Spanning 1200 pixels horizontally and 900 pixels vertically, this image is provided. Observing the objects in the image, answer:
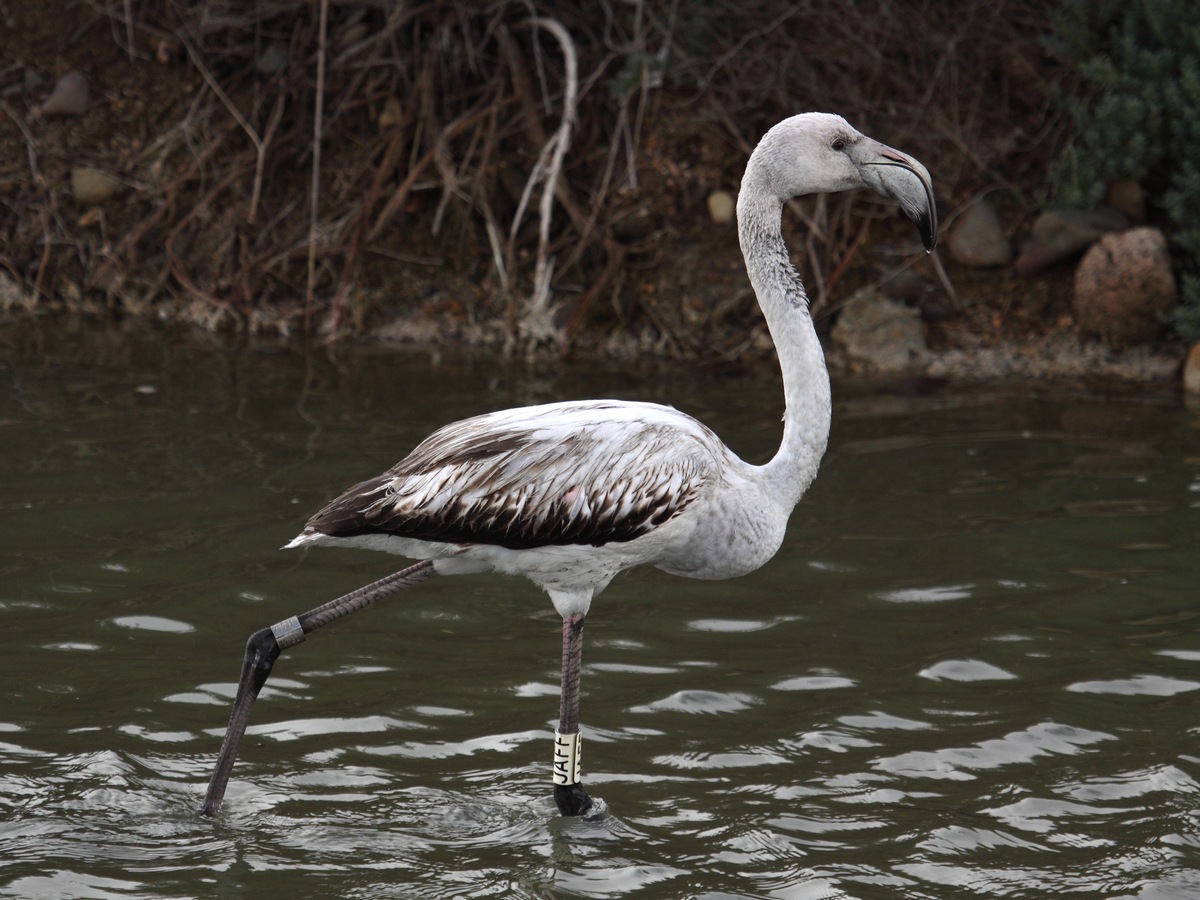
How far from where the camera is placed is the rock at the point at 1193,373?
9.09 metres

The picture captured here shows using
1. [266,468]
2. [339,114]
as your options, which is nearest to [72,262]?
[339,114]

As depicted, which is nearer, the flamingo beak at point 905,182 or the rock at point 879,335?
the flamingo beak at point 905,182

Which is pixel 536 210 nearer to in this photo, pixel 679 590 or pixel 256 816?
pixel 679 590

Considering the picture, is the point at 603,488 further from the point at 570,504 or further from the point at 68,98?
the point at 68,98

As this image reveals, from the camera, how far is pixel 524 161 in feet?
35.1

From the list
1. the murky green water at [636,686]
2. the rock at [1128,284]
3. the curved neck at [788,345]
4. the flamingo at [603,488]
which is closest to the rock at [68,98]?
the murky green water at [636,686]

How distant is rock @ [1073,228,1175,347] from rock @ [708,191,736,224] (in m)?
2.37

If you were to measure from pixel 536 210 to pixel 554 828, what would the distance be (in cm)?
681

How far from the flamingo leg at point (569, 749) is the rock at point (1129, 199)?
668 centimetres

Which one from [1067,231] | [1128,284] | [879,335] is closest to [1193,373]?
[1128,284]

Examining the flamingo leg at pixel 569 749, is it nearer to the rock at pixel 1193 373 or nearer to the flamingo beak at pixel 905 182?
the flamingo beak at pixel 905 182

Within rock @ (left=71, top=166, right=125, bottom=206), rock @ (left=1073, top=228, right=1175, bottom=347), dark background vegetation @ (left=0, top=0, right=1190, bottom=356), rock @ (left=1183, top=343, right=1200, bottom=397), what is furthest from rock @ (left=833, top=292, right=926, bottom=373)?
rock @ (left=71, top=166, right=125, bottom=206)

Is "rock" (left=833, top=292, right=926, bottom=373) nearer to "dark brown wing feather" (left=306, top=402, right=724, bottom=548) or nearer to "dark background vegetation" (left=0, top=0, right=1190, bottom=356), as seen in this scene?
"dark background vegetation" (left=0, top=0, right=1190, bottom=356)

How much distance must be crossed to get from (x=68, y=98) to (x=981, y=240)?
23.0ft
